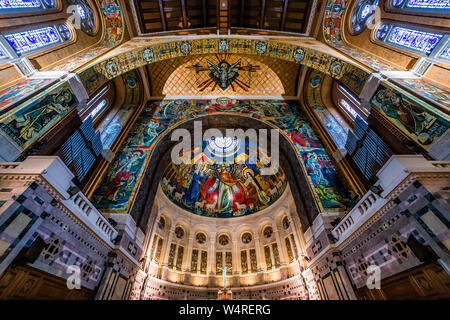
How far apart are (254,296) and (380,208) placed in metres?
13.2

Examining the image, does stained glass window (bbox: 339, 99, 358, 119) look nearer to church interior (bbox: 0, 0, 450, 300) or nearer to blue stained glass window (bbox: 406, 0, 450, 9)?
church interior (bbox: 0, 0, 450, 300)

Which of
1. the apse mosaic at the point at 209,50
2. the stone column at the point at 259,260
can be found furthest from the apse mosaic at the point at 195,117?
the stone column at the point at 259,260

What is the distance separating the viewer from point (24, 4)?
7.51 m

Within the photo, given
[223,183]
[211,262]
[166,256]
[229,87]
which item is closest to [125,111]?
[229,87]

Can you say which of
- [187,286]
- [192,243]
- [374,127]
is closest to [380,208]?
[374,127]

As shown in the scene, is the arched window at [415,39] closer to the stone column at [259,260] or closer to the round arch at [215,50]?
the round arch at [215,50]

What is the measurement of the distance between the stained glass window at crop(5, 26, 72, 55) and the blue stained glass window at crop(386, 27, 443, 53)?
1675cm

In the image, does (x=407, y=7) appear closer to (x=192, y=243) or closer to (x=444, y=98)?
(x=444, y=98)

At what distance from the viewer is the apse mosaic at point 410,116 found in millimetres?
5895

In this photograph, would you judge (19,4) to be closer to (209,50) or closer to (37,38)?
(37,38)

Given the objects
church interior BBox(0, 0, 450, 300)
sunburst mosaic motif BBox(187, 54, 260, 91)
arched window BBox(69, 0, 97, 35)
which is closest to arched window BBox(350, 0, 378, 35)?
church interior BBox(0, 0, 450, 300)

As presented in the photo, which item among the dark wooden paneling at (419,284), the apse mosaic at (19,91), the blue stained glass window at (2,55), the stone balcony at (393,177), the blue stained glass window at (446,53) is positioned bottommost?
the dark wooden paneling at (419,284)

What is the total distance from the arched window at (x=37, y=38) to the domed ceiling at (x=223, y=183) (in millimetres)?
11228

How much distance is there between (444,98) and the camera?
6180 millimetres
